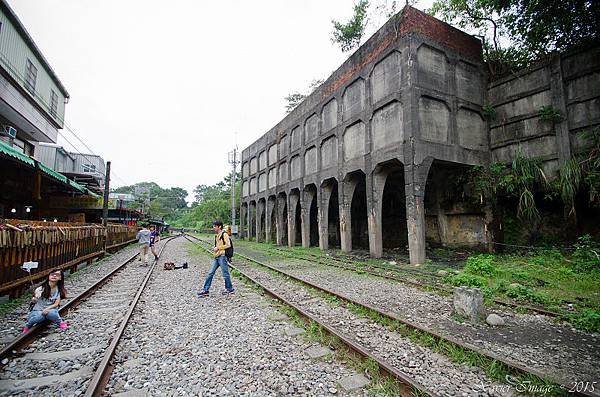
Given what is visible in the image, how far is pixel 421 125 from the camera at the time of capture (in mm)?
12680

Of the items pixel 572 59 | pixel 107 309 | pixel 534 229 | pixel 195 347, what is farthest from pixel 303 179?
pixel 195 347

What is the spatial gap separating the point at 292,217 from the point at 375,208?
33.6 feet

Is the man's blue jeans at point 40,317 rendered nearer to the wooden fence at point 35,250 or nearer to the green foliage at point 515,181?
the wooden fence at point 35,250

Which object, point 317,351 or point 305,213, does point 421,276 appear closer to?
point 317,351

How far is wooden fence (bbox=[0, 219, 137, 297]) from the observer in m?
6.15

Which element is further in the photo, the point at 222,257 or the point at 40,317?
the point at 222,257

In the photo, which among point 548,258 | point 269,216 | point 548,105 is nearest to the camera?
point 548,258

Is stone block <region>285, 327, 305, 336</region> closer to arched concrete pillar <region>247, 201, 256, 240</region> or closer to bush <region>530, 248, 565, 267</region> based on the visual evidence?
bush <region>530, 248, 565, 267</region>

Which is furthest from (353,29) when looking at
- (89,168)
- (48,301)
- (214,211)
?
(214,211)

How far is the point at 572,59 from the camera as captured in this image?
12.2 m

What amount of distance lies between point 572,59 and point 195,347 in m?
17.0

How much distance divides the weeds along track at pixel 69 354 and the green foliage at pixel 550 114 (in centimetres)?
1632

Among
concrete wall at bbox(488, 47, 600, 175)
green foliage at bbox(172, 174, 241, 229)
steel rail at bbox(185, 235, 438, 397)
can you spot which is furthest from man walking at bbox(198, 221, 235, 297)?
green foliage at bbox(172, 174, 241, 229)

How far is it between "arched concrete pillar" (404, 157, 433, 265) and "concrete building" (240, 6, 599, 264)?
41 millimetres
